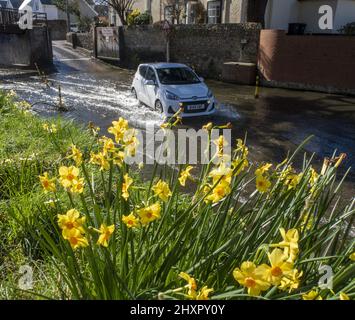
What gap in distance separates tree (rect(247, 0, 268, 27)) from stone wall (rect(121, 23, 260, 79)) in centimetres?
62

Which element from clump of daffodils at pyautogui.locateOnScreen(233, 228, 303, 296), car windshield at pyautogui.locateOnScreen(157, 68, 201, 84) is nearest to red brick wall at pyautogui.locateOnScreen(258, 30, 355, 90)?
car windshield at pyautogui.locateOnScreen(157, 68, 201, 84)

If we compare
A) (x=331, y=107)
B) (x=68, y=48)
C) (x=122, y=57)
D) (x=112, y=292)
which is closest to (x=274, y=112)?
(x=331, y=107)

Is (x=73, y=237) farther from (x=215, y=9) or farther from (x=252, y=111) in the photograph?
(x=215, y=9)

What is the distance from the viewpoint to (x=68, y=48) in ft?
126

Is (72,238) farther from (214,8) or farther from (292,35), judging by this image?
(214,8)

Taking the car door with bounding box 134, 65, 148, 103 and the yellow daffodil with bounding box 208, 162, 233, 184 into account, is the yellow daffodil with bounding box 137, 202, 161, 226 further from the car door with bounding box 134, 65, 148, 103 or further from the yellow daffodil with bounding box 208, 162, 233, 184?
the car door with bounding box 134, 65, 148, 103

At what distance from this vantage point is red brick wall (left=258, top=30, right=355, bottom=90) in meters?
16.8

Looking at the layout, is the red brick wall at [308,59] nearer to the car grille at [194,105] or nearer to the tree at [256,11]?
the tree at [256,11]

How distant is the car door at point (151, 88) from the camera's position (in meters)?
12.5

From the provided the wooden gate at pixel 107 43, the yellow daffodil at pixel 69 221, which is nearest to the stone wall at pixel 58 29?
the wooden gate at pixel 107 43

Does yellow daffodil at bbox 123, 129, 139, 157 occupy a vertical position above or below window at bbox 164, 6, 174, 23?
below

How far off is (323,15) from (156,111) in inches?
592

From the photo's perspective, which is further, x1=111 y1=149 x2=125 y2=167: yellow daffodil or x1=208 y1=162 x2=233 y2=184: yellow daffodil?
x1=111 y1=149 x2=125 y2=167: yellow daffodil

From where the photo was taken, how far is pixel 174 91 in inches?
460
